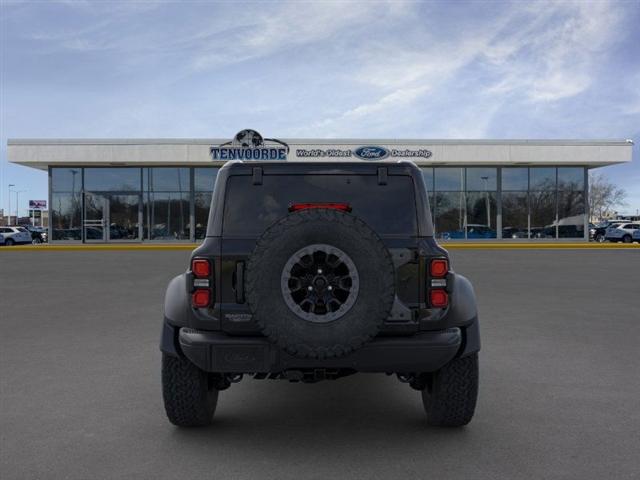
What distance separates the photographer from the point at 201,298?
3.79m

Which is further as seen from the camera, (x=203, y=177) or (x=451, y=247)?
(x=203, y=177)

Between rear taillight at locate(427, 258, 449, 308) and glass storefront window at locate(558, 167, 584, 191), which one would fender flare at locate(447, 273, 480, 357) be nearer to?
rear taillight at locate(427, 258, 449, 308)

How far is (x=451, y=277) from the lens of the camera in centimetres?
384

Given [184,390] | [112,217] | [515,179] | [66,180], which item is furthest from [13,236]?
[184,390]

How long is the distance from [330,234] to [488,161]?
115 ft

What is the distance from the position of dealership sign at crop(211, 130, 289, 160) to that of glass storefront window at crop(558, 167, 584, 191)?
1831cm

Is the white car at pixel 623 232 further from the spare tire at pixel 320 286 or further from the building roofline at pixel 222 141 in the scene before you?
the spare tire at pixel 320 286

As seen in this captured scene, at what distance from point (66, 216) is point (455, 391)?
122 ft

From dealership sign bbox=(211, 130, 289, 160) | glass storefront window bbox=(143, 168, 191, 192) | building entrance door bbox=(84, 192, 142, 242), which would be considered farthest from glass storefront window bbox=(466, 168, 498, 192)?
building entrance door bbox=(84, 192, 142, 242)

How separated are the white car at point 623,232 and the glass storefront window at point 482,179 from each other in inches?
358

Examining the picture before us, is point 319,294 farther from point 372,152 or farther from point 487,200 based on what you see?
point 487,200

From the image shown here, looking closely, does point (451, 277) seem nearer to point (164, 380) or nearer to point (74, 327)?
point (164, 380)

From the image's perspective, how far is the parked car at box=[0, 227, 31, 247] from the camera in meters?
37.2

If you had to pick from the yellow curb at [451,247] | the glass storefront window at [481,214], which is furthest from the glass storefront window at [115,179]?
the glass storefront window at [481,214]
